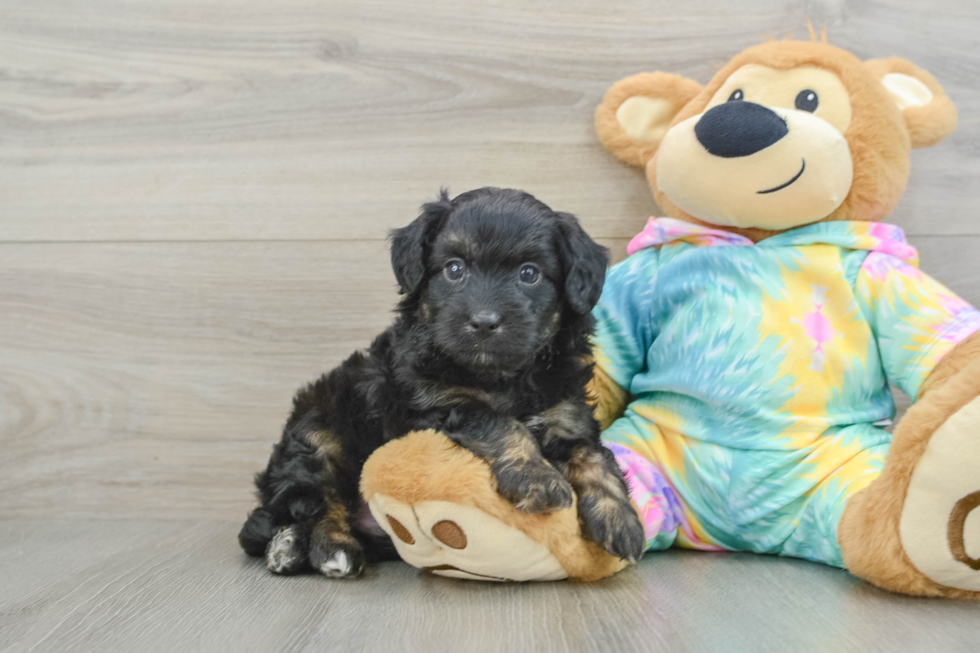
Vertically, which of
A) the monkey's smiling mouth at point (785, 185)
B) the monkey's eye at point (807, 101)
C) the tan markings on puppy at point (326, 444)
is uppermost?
the monkey's eye at point (807, 101)

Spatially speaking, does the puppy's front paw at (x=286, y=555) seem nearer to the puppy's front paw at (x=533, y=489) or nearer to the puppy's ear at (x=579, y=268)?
the puppy's front paw at (x=533, y=489)

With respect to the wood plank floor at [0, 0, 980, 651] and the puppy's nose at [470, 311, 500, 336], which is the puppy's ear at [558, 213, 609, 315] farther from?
the wood plank floor at [0, 0, 980, 651]

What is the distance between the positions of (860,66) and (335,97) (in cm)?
154

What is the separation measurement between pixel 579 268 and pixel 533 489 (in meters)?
0.52

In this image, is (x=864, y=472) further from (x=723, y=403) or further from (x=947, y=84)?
(x=947, y=84)

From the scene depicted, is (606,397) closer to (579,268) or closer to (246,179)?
(579,268)

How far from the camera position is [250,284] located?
95.3 inches

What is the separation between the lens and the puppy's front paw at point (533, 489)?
4.88 feet

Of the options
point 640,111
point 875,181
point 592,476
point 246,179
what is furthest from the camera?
point 246,179

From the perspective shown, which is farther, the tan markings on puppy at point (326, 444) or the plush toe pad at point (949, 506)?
the tan markings on puppy at point (326, 444)

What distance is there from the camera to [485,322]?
1.53 meters

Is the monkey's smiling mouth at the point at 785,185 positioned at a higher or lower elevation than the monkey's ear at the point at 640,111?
lower

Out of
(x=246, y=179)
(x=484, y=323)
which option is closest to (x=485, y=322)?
(x=484, y=323)

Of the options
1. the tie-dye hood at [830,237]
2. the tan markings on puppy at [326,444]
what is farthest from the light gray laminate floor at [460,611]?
the tie-dye hood at [830,237]
